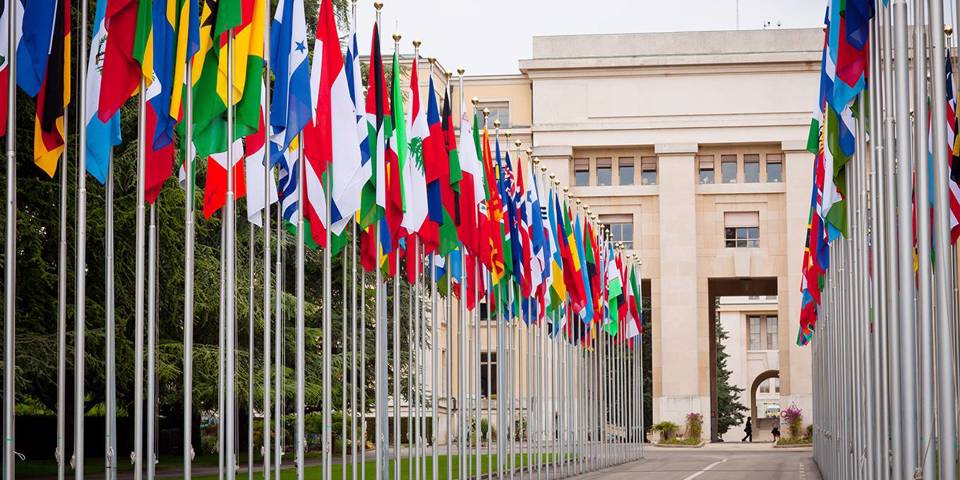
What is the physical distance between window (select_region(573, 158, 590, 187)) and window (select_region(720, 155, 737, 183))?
7.78 m

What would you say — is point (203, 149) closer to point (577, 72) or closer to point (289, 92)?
point (289, 92)

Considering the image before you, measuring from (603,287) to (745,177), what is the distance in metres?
42.3

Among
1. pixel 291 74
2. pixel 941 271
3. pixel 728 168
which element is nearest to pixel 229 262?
pixel 291 74

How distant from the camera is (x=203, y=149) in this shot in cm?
1803

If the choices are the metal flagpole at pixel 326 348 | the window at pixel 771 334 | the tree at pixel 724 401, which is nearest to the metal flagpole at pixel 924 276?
the metal flagpole at pixel 326 348

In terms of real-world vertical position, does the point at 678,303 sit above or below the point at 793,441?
above

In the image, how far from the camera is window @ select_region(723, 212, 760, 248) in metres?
84.2

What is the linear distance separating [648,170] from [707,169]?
11.2 ft

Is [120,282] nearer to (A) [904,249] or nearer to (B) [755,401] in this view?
(A) [904,249]

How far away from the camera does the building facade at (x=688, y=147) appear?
3273 inches

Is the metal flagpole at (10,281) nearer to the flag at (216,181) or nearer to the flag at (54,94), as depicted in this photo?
the flag at (54,94)

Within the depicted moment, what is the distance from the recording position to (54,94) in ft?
53.7

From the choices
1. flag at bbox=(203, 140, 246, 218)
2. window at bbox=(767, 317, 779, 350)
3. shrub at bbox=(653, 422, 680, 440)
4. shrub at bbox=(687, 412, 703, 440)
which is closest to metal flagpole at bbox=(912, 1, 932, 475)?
flag at bbox=(203, 140, 246, 218)

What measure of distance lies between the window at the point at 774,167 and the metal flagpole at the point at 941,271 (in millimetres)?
A: 74205
